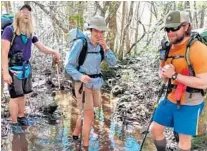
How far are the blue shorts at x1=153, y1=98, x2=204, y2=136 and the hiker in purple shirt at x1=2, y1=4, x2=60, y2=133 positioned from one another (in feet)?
8.61

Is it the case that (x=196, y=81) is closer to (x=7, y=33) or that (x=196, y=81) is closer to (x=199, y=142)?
(x=199, y=142)

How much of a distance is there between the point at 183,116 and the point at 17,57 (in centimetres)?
318

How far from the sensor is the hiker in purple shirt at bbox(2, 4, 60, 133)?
5773mm

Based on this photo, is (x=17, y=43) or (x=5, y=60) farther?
(x=17, y=43)

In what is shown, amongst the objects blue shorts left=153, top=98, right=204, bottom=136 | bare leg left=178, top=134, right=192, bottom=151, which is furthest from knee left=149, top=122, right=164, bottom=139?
bare leg left=178, top=134, right=192, bottom=151

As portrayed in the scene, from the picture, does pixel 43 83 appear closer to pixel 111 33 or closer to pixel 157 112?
pixel 111 33

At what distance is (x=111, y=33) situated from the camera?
12.4 meters

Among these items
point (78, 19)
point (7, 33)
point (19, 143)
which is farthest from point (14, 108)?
point (78, 19)

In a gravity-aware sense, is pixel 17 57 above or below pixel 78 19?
below

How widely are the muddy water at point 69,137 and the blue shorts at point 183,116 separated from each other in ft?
4.78

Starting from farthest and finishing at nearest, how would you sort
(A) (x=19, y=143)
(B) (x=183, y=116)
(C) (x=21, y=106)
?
(C) (x=21, y=106), (A) (x=19, y=143), (B) (x=183, y=116)

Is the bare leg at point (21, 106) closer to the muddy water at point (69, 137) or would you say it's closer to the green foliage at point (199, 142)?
the muddy water at point (69, 137)

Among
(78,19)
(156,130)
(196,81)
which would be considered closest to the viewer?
(196,81)

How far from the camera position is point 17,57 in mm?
6012
